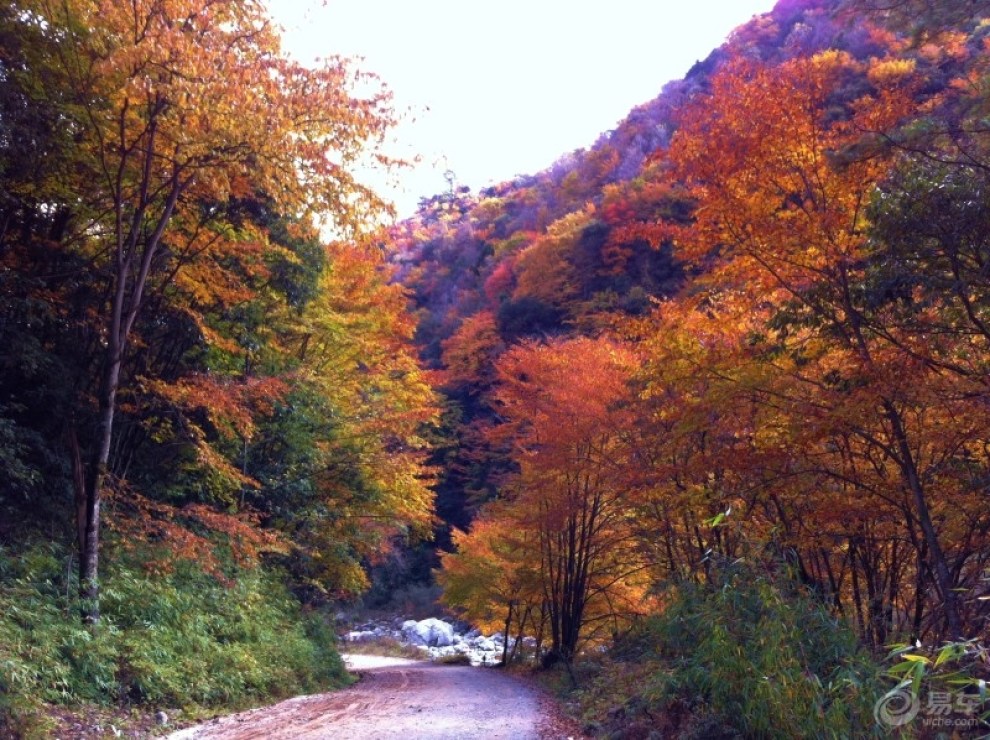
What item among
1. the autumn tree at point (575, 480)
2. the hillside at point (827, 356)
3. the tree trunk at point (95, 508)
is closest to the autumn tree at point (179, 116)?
the tree trunk at point (95, 508)

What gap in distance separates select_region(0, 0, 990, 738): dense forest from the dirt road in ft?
2.96

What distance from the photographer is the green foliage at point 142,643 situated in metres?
7.80

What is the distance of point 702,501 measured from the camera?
931 cm

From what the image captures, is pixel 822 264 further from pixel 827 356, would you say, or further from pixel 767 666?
pixel 767 666

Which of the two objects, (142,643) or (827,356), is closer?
(827,356)

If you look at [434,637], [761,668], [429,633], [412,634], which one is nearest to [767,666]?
[761,668]

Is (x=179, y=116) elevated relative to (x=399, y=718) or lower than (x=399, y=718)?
elevated

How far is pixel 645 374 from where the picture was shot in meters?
10.7

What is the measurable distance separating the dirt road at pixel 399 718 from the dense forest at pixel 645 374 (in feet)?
2.96

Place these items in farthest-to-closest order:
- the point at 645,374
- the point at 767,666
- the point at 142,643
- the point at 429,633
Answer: the point at 429,633 < the point at 645,374 < the point at 142,643 < the point at 767,666

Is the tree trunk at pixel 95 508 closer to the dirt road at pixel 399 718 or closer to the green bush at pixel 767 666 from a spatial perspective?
the dirt road at pixel 399 718

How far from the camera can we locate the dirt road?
8.18 m

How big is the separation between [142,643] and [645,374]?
7518 millimetres

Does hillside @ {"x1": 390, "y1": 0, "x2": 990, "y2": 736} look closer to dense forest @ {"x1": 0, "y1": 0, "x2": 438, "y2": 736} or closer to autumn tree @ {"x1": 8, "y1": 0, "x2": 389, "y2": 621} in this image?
autumn tree @ {"x1": 8, "y1": 0, "x2": 389, "y2": 621}
